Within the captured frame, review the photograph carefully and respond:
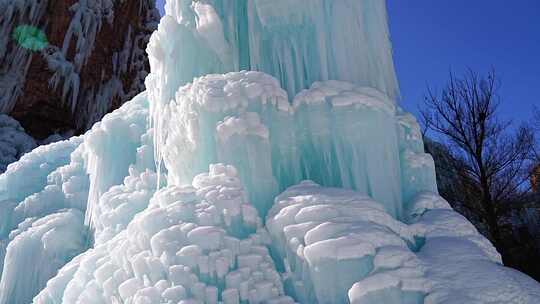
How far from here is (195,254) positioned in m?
3.18

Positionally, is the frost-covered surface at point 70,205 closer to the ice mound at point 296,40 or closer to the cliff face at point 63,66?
the ice mound at point 296,40

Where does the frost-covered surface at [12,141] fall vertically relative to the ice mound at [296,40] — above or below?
above

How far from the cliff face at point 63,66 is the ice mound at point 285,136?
13089 mm

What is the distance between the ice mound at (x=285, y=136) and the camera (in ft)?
12.6

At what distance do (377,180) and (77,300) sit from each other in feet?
8.90

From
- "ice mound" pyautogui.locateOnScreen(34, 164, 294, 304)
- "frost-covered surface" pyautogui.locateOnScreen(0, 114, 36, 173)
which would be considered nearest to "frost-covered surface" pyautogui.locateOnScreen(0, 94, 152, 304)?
"ice mound" pyautogui.locateOnScreen(34, 164, 294, 304)

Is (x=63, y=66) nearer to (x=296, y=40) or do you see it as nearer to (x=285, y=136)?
(x=296, y=40)

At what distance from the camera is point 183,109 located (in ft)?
13.7

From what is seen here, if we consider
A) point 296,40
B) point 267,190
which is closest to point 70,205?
point 267,190

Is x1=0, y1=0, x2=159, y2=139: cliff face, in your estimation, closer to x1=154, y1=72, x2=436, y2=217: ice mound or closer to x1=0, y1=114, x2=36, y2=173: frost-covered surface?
x1=0, y1=114, x2=36, y2=173: frost-covered surface

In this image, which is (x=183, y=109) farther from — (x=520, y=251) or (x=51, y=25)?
(x=51, y=25)

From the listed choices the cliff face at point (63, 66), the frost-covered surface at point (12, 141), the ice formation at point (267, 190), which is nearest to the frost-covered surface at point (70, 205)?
the ice formation at point (267, 190)

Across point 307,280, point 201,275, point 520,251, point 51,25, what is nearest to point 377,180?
point 307,280

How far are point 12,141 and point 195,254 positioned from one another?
13175 millimetres
